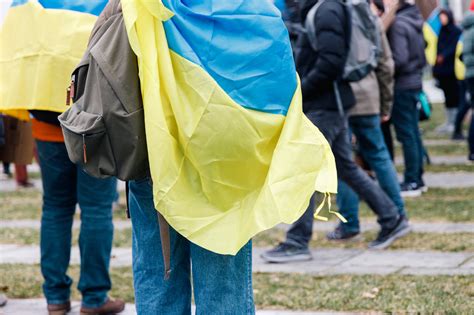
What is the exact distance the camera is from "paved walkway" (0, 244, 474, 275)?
21.8 feet

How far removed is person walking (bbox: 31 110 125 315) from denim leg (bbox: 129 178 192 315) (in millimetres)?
1697

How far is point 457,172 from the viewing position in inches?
485

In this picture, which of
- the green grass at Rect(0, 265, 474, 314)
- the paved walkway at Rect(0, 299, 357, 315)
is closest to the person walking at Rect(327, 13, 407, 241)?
the green grass at Rect(0, 265, 474, 314)

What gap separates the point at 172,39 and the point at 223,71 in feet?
0.69

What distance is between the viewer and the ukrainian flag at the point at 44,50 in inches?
199

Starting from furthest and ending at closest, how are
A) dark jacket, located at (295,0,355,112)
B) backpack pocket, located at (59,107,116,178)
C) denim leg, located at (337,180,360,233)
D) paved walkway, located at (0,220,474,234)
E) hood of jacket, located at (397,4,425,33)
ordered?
hood of jacket, located at (397,4,425,33), paved walkway, located at (0,220,474,234), denim leg, located at (337,180,360,233), dark jacket, located at (295,0,355,112), backpack pocket, located at (59,107,116,178)

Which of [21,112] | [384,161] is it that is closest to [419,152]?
[384,161]

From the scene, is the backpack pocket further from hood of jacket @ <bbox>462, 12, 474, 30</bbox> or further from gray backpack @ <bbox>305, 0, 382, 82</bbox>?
hood of jacket @ <bbox>462, 12, 474, 30</bbox>

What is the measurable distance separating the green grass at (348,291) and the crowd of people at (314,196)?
65cm

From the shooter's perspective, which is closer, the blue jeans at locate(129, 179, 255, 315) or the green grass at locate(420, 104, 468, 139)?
the blue jeans at locate(129, 179, 255, 315)

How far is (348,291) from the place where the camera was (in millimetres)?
5957

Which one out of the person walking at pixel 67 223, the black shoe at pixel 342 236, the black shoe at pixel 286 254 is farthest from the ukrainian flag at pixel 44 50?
the black shoe at pixel 342 236

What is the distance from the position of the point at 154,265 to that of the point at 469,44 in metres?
9.10

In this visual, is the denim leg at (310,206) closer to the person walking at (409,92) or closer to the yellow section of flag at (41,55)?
the yellow section of flag at (41,55)
